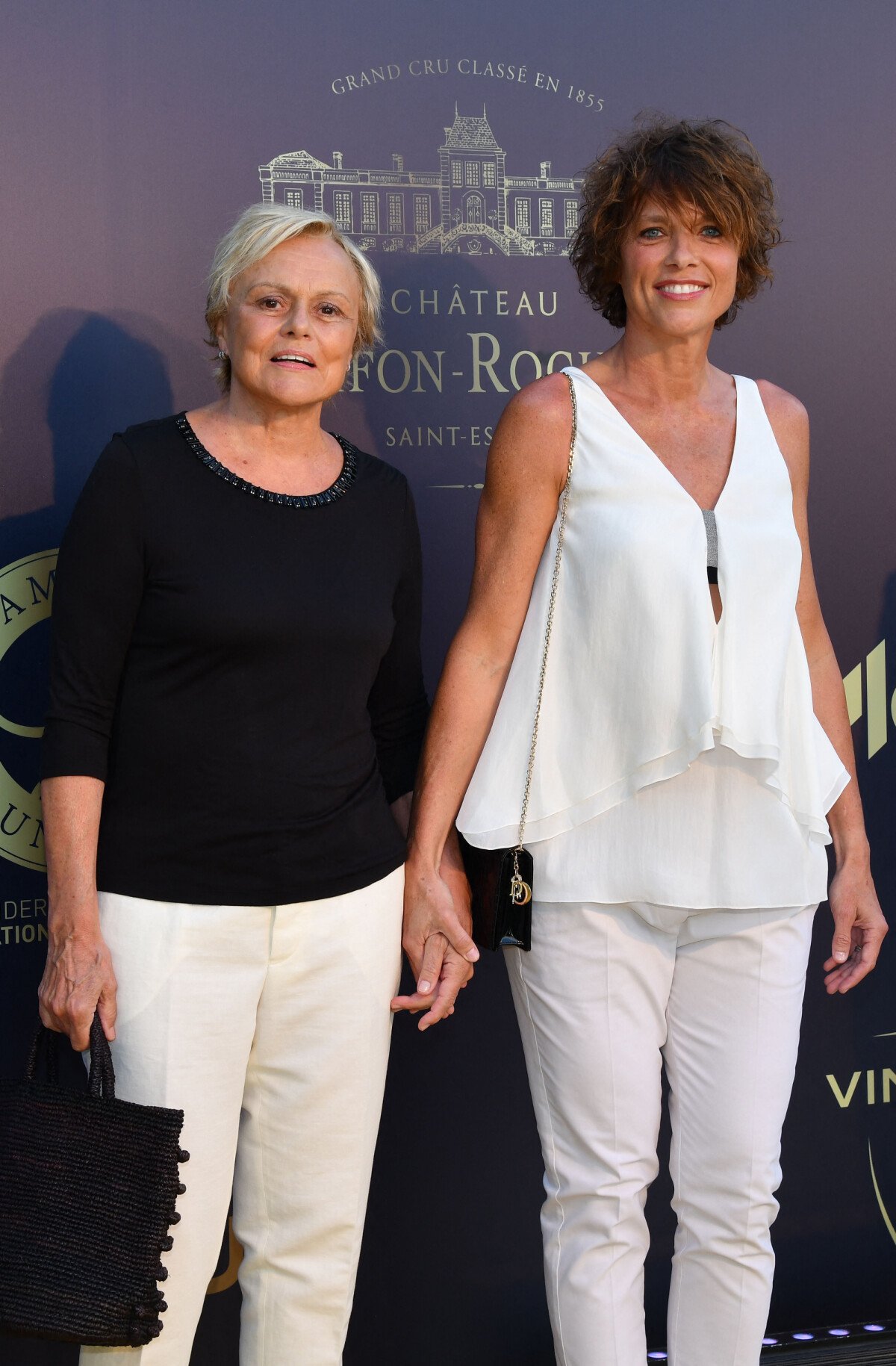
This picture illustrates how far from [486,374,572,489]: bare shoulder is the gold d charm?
54cm

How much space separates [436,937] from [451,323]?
1133 mm

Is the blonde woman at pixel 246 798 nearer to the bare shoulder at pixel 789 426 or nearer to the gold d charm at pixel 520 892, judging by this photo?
the gold d charm at pixel 520 892

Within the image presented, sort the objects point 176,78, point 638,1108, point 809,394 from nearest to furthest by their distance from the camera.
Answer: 1. point 638,1108
2. point 176,78
3. point 809,394

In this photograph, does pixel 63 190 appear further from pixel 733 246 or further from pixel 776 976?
pixel 776 976

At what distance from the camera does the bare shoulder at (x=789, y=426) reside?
2059 mm

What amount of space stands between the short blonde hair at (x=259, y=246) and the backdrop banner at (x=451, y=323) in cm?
44

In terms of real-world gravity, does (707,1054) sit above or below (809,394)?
below

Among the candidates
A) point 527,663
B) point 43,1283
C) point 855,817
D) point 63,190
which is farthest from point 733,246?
point 43,1283

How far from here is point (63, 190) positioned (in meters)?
2.27

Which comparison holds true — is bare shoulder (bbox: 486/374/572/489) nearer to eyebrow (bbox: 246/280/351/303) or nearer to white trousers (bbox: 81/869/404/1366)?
eyebrow (bbox: 246/280/351/303)

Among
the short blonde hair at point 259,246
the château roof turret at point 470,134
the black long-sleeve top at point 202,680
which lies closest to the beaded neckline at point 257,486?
the black long-sleeve top at point 202,680

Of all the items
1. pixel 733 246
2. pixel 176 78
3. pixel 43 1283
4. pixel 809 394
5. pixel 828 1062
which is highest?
pixel 176 78

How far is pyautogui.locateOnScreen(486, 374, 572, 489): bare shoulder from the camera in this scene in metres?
1.90

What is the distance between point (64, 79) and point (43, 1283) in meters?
1.79
